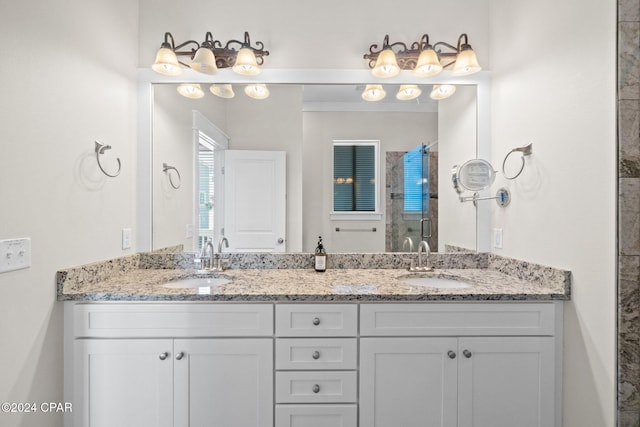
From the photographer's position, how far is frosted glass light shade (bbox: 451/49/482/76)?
1.84 metres

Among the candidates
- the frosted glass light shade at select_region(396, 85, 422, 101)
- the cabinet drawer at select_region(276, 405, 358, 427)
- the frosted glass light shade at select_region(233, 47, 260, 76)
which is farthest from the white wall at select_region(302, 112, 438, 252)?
the cabinet drawer at select_region(276, 405, 358, 427)

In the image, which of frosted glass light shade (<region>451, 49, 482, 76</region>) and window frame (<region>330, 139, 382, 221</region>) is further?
window frame (<region>330, 139, 382, 221</region>)

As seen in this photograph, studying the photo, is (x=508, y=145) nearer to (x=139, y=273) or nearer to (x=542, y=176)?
(x=542, y=176)

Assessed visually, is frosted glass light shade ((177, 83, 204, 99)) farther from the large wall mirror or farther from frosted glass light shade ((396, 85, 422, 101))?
frosted glass light shade ((396, 85, 422, 101))

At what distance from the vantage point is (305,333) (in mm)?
1393

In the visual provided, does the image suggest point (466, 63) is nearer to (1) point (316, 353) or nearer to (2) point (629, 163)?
(2) point (629, 163)

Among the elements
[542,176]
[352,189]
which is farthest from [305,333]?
[542,176]

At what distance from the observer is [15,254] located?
115 centimetres

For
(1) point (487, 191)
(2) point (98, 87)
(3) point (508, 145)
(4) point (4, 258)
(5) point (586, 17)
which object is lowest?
(4) point (4, 258)

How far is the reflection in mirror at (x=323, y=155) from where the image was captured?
199 cm

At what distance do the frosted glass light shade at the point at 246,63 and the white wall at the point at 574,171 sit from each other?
1440mm

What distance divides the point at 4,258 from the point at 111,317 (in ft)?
1.48

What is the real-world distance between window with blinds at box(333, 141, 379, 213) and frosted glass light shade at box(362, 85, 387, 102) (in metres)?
0.27

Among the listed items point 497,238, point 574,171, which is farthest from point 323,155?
point 574,171
